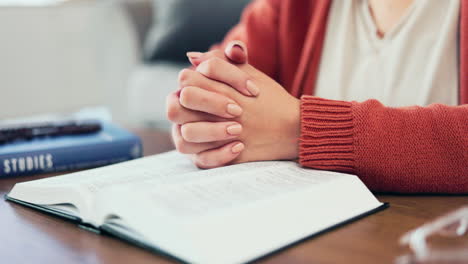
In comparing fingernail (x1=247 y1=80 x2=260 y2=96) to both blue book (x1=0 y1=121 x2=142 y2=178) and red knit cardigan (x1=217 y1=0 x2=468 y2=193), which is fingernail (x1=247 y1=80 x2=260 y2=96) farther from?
blue book (x1=0 y1=121 x2=142 y2=178)

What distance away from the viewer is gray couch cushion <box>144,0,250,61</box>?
219 cm

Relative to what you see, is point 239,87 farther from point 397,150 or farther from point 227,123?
point 397,150

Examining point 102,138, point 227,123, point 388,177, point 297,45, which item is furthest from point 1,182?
point 297,45

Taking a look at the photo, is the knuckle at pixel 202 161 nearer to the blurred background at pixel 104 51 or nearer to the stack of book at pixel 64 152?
the stack of book at pixel 64 152

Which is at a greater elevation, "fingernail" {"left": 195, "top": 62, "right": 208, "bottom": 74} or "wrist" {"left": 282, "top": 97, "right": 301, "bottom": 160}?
"fingernail" {"left": 195, "top": 62, "right": 208, "bottom": 74}

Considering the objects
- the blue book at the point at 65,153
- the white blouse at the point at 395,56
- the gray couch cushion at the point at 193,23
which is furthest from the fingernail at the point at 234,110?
the gray couch cushion at the point at 193,23

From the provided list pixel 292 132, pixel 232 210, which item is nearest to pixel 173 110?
pixel 292 132

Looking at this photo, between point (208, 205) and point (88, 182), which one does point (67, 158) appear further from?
point (208, 205)

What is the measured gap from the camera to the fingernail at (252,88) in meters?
0.73

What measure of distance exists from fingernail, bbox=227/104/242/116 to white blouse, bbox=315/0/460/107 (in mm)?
393

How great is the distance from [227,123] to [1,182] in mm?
327

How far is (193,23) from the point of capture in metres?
2.21

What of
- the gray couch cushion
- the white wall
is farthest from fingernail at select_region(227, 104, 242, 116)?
the white wall

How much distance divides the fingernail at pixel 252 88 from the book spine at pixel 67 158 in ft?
0.77
